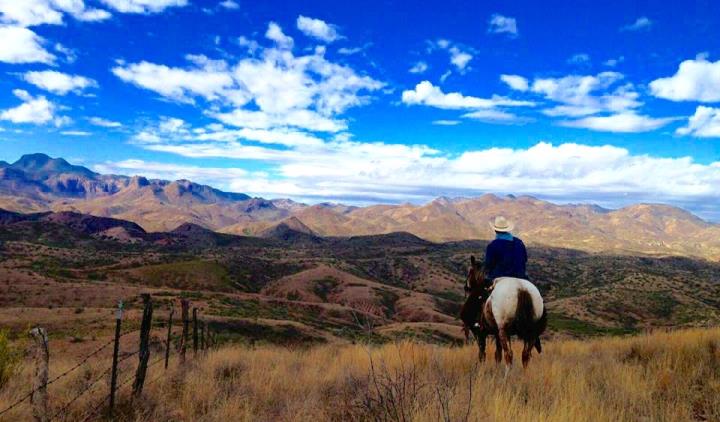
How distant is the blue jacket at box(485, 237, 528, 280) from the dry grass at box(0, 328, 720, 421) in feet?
6.03

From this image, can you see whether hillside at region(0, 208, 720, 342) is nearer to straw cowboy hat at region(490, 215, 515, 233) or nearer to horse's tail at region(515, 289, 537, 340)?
straw cowboy hat at region(490, 215, 515, 233)

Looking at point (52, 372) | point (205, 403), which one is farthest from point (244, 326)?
point (205, 403)

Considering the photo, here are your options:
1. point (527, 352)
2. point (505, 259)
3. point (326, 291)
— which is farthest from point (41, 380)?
point (326, 291)

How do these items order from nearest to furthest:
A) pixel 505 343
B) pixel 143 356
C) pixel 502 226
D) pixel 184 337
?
1. pixel 143 356
2. pixel 505 343
3. pixel 502 226
4. pixel 184 337

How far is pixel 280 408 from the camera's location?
6957mm

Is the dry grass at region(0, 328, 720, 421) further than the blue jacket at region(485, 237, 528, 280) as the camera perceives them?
No

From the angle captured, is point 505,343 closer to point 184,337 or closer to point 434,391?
point 434,391

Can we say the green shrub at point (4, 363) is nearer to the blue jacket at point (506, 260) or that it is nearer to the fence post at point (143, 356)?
the fence post at point (143, 356)

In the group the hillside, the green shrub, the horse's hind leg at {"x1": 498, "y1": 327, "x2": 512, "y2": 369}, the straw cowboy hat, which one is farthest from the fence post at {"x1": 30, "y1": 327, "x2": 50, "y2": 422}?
the hillside

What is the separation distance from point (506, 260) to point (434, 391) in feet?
14.4

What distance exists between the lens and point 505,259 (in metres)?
9.72

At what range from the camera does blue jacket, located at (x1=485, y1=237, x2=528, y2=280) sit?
31.8 ft

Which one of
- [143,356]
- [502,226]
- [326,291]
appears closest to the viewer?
[143,356]

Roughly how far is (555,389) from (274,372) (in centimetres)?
517
